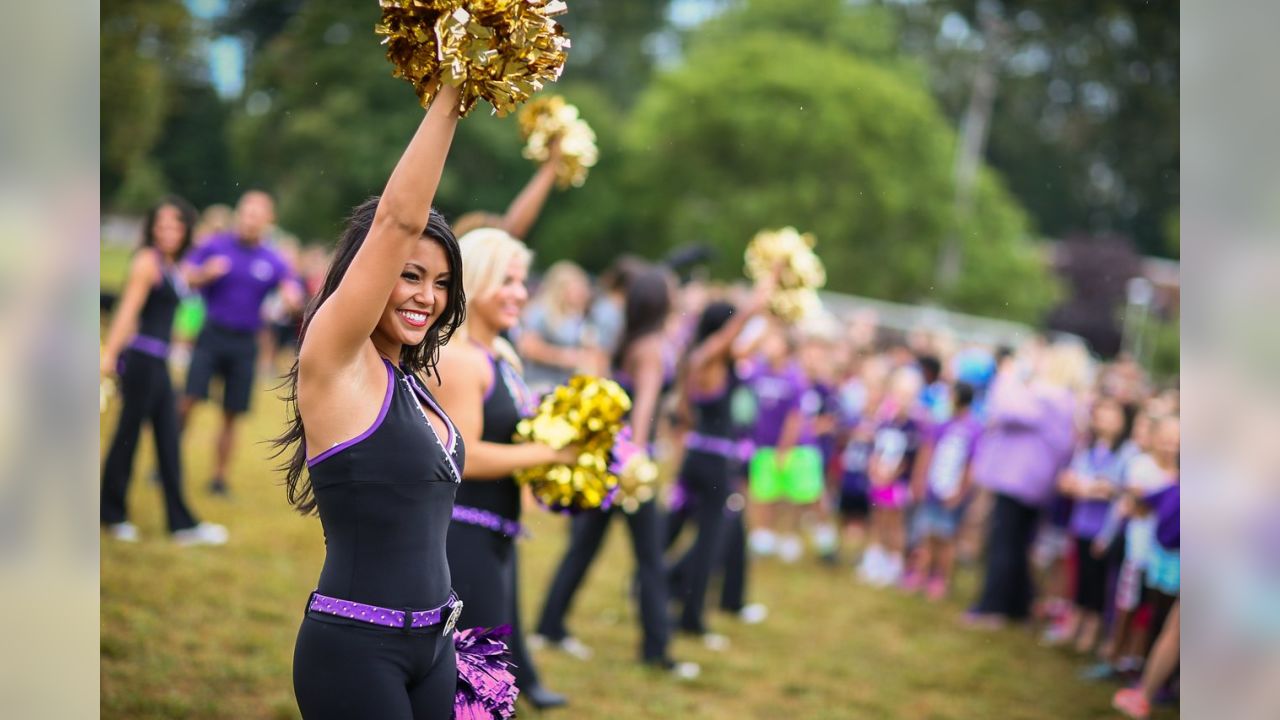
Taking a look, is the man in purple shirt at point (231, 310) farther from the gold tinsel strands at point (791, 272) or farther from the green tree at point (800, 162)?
the green tree at point (800, 162)

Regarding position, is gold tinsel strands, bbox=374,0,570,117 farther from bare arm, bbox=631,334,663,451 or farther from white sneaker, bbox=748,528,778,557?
white sneaker, bbox=748,528,778,557

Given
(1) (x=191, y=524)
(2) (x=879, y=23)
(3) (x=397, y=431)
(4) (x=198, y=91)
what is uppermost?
(2) (x=879, y=23)

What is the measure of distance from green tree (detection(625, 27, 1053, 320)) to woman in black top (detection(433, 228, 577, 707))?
81.2 feet

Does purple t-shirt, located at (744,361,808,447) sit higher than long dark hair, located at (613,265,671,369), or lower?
lower

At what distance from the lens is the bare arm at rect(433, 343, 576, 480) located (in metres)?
3.88

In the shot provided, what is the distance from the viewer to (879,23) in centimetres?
3703

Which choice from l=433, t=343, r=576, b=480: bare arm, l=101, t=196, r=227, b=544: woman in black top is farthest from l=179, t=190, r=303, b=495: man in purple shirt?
l=433, t=343, r=576, b=480: bare arm

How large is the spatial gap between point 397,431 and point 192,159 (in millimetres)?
22222

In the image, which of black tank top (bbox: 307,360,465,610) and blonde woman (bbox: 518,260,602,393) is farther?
blonde woman (bbox: 518,260,602,393)

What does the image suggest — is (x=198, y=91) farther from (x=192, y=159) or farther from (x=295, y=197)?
(x=295, y=197)

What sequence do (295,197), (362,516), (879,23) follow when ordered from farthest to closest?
(879,23) → (295,197) → (362,516)

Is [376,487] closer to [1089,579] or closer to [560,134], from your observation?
[560,134]

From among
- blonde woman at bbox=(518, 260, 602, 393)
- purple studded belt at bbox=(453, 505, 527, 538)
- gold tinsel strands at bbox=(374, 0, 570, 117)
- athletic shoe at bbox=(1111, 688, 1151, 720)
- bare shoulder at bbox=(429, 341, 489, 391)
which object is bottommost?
athletic shoe at bbox=(1111, 688, 1151, 720)
